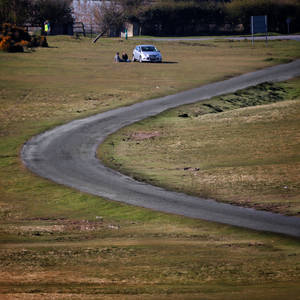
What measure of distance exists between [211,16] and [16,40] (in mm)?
46950

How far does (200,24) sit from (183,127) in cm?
8483

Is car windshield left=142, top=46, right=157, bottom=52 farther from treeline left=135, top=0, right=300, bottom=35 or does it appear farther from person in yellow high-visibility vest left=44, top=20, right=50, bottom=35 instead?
treeline left=135, top=0, right=300, bottom=35

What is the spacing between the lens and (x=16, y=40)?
81.0m

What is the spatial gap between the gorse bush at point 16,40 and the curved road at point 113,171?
35048mm

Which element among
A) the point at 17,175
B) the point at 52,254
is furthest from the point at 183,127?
the point at 52,254

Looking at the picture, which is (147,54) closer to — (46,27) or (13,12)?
(46,27)

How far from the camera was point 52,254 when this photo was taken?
43.5 feet

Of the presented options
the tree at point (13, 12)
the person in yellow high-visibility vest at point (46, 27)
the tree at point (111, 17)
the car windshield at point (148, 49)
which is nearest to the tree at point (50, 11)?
the person in yellow high-visibility vest at point (46, 27)

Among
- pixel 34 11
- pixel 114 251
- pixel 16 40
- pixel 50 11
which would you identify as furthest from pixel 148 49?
pixel 114 251

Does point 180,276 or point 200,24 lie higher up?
point 200,24

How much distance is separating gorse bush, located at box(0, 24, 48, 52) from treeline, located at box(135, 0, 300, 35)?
106ft

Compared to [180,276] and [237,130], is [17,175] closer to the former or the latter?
[237,130]

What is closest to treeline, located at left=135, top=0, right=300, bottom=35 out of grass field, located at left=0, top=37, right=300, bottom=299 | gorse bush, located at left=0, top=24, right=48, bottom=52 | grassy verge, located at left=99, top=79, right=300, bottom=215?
gorse bush, located at left=0, top=24, right=48, bottom=52

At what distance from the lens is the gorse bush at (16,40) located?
77188 mm
